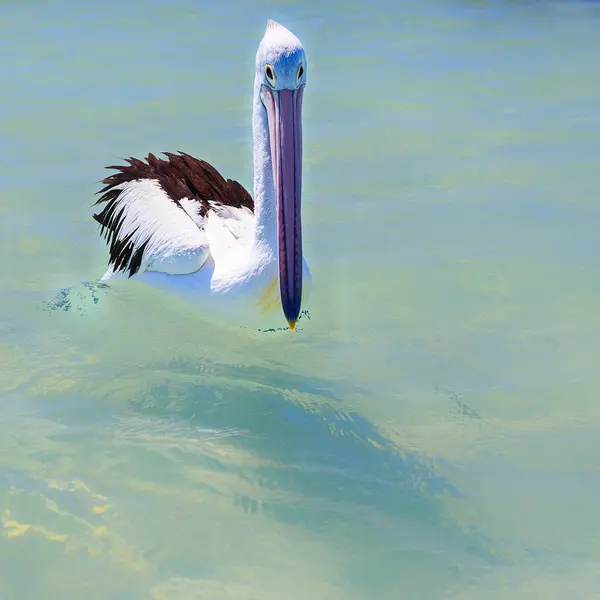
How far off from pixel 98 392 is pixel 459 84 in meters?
6.00

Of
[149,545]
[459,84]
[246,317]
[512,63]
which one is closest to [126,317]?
[246,317]

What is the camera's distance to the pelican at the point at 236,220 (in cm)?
357

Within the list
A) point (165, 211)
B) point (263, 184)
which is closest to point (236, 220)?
point (165, 211)

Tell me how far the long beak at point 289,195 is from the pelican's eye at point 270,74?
→ 0.12 ft

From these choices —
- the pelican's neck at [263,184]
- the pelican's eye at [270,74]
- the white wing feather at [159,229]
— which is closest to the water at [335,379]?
the white wing feather at [159,229]

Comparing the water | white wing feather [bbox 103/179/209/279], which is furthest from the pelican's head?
the water

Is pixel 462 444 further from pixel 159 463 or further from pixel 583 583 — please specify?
pixel 159 463

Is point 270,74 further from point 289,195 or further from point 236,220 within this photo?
point 236,220

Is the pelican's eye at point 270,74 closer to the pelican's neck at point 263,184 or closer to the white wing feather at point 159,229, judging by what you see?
the pelican's neck at point 263,184

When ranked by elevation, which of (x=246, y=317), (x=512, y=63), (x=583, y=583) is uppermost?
(x=512, y=63)

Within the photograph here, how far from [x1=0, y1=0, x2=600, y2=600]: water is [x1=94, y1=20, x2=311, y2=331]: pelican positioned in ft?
0.93

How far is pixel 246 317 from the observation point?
3936mm

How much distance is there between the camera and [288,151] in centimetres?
361

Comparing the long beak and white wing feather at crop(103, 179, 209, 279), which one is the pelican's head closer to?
the long beak
